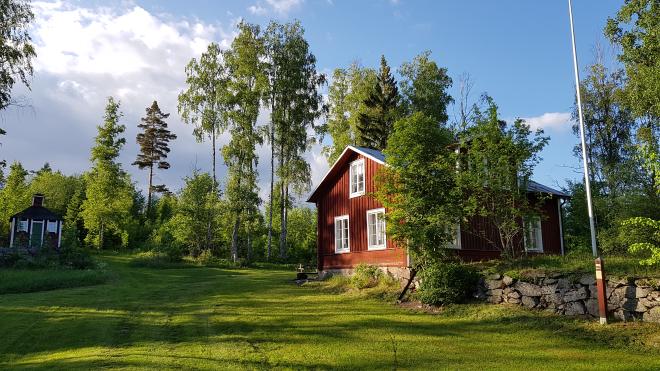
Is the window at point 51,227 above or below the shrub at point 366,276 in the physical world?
above

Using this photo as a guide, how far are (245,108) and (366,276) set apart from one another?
20.1 m

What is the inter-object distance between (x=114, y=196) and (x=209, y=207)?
1191 centimetres

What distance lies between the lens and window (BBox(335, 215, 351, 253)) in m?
21.8

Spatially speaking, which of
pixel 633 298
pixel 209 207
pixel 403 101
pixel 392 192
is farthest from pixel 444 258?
pixel 403 101

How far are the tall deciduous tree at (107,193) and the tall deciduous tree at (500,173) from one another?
3325 cm

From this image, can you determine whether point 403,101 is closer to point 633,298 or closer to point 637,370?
point 633,298

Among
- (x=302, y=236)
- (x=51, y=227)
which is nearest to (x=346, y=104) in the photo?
(x=302, y=236)

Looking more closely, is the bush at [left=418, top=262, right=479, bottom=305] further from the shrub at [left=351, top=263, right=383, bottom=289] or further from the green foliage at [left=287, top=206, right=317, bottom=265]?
the green foliage at [left=287, top=206, right=317, bottom=265]

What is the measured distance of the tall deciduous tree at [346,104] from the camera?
3931cm

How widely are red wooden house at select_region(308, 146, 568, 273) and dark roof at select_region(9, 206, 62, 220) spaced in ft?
69.1

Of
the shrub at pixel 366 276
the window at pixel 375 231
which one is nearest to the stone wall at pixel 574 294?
the shrub at pixel 366 276

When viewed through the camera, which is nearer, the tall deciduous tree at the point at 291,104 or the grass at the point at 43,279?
the grass at the point at 43,279

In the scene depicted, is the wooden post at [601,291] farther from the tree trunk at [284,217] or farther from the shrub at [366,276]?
the tree trunk at [284,217]

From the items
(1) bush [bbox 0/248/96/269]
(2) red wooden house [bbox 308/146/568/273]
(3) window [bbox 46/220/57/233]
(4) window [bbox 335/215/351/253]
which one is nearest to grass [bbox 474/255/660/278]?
(2) red wooden house [bbox 308/146/568/273]
